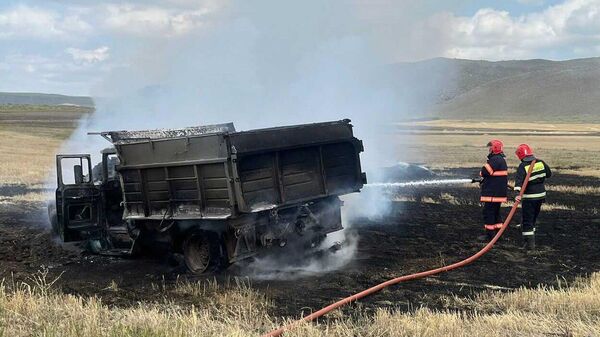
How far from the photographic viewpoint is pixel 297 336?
226 inches

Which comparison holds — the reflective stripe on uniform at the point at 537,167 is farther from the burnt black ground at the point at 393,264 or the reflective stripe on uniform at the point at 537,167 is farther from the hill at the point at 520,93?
the hill at the point at 520,93

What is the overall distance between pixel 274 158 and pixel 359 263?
2.27 m

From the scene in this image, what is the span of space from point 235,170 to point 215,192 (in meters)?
0.56

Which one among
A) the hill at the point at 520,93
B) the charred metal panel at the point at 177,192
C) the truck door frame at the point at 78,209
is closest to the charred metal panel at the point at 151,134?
the charred metal panel at the point at 177,192

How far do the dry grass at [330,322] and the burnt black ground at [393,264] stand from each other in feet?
1.73

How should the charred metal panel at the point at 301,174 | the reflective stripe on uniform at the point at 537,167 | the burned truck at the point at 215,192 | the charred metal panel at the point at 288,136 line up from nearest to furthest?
the charred metal panel at the point at 288,136 < the burned truck at the point at 215,192 < the charred metal panel at the point at 301,174 < the reflective stripe on uniform at the point at 537,167

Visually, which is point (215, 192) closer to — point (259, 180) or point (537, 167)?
point (259, 180)

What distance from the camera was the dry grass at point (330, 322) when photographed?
227 inches

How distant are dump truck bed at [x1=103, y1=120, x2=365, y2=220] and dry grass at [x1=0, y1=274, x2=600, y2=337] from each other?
172 centimetres

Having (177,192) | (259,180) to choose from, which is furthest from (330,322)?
(177,192)

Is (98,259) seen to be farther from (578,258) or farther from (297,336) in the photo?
(578,258)

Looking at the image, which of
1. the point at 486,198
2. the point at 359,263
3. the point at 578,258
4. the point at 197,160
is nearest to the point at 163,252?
the point at 197,160

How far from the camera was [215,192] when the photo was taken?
8.91 metres

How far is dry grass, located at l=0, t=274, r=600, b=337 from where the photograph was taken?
5766 mm
